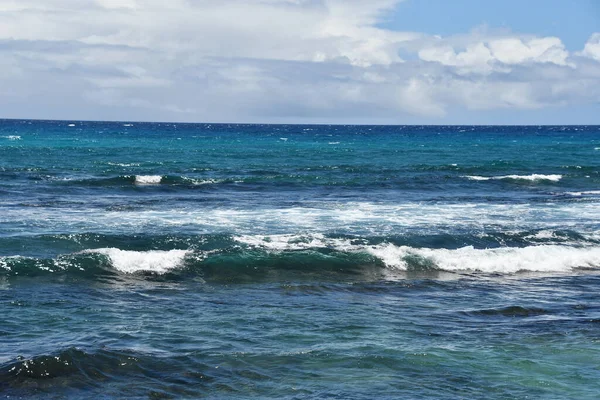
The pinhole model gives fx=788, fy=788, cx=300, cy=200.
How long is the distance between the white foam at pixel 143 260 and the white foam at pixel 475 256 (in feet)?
10.1

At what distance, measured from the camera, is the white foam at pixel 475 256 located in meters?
23.5

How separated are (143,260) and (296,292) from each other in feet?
17.3

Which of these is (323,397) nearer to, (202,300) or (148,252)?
(202,300)

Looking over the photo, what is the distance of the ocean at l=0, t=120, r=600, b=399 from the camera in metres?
13.1

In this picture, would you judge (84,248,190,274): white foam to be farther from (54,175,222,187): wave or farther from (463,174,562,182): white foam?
(463,174,562,182): white foam

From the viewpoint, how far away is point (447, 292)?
19922mm

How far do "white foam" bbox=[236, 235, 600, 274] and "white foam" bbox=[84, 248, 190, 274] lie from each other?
3.07 metres

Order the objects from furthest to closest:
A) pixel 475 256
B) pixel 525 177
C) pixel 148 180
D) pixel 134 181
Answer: pixel 525 177 < pixel 148 180 < pixel 134 181 < pixel 475 256

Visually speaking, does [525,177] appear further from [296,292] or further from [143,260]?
[296,292]

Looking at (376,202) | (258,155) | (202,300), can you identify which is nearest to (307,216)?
(376,202)

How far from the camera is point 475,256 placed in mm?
24156

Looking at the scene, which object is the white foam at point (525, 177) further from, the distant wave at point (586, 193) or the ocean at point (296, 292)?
the ocean at point (296, 292)

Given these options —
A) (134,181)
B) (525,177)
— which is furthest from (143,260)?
(525,177)

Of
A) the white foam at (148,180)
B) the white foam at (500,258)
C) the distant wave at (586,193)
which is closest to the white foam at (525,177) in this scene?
the distant wave at (586,193)
